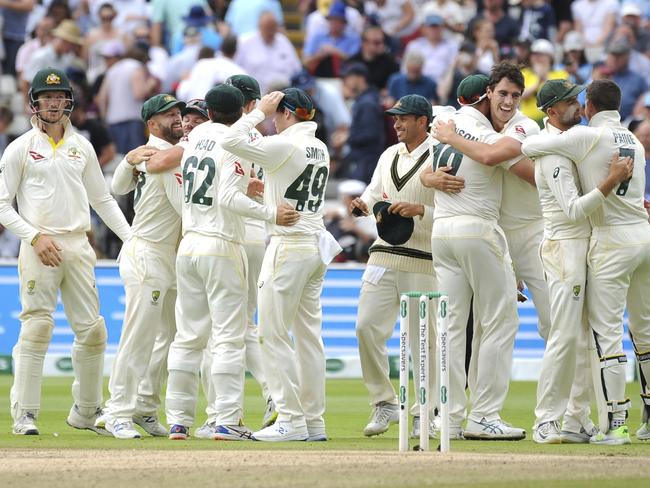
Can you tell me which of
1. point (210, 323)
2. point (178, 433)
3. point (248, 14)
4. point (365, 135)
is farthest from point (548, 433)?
point (248, 14)

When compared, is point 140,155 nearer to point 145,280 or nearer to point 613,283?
point 145,280

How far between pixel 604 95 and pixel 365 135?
375 inches

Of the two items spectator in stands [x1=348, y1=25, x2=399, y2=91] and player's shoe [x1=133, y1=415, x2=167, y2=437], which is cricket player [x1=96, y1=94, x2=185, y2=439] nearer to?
player's shoe [x1=133, y1=415, x2=167, y2=437]

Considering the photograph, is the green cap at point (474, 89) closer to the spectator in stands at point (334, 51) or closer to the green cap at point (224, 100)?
the green cap at point (224, 100)

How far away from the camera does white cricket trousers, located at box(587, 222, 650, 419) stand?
32.5 ft

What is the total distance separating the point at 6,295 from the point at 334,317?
382cm

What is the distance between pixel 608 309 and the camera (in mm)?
9953

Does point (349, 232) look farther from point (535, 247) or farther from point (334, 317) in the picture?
point (535, 247)

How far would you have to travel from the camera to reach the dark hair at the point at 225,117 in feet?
33.3

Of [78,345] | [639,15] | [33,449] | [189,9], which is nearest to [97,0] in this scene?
[189,9]

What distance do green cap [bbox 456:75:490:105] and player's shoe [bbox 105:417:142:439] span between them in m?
3.43

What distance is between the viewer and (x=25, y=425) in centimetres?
1059

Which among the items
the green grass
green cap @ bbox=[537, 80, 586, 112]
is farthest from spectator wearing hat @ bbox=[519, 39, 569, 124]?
green cap @ bbox=[537, 80, 586, 112]

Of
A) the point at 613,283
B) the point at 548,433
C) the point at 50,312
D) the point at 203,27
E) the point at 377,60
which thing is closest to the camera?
the point at 613,283
